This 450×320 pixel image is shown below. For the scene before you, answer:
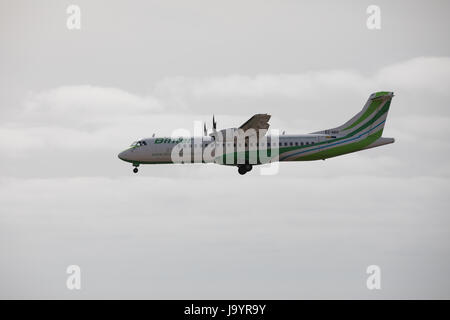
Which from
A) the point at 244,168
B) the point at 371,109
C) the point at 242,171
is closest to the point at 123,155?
the point at 242,171

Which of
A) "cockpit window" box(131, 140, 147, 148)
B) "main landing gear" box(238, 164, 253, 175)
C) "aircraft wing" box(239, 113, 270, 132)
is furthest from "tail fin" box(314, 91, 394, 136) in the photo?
"cockpit window" box(131, 140, 147, 148)

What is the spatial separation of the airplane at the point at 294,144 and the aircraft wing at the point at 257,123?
5.42 ft

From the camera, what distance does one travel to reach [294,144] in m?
67.0

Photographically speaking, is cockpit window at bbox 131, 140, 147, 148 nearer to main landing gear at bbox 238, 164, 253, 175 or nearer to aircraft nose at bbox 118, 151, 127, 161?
aircraft nose at bbox 118, 151, 127, 161

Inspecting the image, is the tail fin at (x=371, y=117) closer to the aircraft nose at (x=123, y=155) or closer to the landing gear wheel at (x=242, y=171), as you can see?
the landing gear wheel at (x=242, y=171)

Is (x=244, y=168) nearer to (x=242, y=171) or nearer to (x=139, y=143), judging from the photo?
(x=242, y=171)

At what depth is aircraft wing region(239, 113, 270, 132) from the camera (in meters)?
62.7

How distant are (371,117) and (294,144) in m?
7.81

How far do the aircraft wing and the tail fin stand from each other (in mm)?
7034
